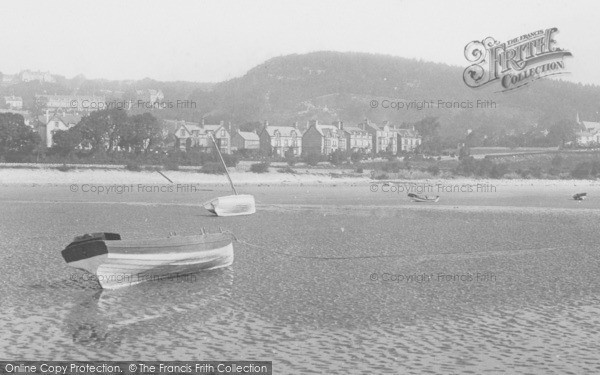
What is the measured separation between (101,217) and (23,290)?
2855 cm

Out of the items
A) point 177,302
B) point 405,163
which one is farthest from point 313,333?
point 405,163

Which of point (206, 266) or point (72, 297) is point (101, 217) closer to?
point (206, 266)

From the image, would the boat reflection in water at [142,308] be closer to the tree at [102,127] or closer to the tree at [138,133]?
the tree at [102,127]

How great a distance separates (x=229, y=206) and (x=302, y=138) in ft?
357

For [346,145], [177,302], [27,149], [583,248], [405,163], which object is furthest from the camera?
[346,145]

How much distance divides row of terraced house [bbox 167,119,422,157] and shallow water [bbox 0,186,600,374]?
326ft

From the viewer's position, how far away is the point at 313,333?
66.2 feet

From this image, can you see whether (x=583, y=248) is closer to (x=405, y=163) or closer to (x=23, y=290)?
(x=23, y=290)

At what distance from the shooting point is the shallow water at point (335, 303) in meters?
18.2

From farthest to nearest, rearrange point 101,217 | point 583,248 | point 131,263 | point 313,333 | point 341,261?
1. point 101,217
2. point 583,248
3. point 341,261
4. point 131,263
5. point 313,333

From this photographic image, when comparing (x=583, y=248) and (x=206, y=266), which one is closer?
(x=206, y=266)

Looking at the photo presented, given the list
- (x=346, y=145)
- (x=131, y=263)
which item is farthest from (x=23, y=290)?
(x=346, y=145)

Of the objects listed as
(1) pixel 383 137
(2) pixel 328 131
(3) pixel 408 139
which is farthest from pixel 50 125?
(3) pixel 408 139

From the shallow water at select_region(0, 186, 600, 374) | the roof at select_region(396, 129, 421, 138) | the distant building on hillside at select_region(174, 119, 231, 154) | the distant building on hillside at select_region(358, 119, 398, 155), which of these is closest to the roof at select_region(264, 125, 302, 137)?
the distant building on hillside at select_region(174, 119, 231, 154)
